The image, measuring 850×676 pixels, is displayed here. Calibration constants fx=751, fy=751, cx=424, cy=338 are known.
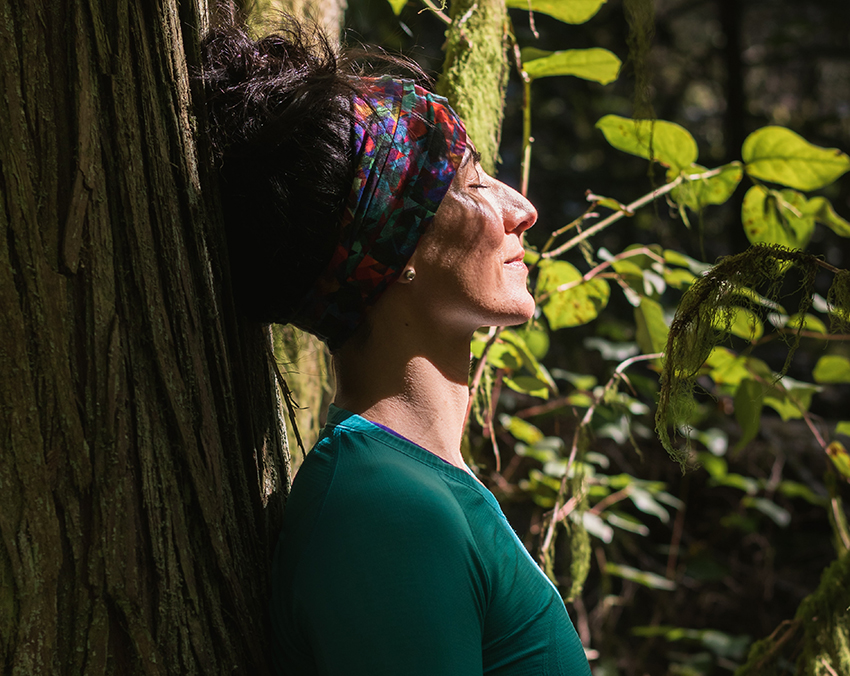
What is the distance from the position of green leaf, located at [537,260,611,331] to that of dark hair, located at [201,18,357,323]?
821 millimetres

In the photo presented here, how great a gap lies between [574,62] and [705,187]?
1.40 ft

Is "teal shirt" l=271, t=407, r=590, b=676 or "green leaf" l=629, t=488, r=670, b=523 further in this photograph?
"green leaf" l=629, t=488, r=670, b=523

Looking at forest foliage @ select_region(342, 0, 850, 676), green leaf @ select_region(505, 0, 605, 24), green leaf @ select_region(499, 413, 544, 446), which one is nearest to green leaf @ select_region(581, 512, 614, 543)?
forest foliage @ select_region(342, 0, 850, 676)

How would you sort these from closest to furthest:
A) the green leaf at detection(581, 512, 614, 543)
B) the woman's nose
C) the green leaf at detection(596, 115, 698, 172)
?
the woman's nose < the green leaf at detection(596, 115, 698, 172) < the green leaf at detection(581, 512, 614, 543)

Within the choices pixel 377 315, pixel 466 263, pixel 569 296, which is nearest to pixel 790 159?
pixel 569 296

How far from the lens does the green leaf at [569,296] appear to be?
1740 millimetres

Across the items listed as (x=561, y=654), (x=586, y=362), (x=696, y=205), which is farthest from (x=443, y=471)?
(x=586, y=362)

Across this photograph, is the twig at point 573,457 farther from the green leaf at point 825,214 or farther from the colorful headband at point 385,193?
the colorful headband at point 385,193

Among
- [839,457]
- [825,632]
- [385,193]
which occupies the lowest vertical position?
[825,632]

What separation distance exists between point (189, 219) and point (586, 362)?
3209 mm

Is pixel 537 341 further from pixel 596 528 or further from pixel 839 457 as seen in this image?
pixel 839 457

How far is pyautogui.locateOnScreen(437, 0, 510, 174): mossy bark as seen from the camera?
1415 millimetres

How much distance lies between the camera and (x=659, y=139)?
5.27 ft

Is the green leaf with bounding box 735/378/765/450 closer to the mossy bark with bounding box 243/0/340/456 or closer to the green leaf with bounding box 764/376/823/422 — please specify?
the green leaf with bounding box 764/376/823/422
